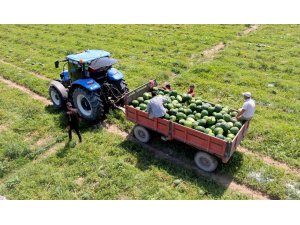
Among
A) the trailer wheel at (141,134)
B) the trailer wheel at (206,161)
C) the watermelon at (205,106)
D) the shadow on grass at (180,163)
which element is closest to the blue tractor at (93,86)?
the trailer wheel at (141,134)

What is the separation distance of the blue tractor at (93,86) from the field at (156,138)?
26.8 inches

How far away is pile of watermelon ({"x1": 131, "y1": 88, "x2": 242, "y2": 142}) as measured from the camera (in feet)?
27.3

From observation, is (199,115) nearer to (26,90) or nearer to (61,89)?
(61,89)

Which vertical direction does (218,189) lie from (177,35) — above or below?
below

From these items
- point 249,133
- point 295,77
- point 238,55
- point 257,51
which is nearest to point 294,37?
point 257,51

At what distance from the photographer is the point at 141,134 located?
9.86m

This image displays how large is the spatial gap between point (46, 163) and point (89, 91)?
2873 millimetres

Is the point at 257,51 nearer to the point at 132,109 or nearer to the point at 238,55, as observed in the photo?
the point at 238,55

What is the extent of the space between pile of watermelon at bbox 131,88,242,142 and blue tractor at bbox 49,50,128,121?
127 cm

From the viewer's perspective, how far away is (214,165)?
8320 mm

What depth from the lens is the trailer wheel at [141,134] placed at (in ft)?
31.6

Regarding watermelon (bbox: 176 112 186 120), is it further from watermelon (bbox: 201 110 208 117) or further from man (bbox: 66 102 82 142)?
man (bbox: 66 102 82 142)

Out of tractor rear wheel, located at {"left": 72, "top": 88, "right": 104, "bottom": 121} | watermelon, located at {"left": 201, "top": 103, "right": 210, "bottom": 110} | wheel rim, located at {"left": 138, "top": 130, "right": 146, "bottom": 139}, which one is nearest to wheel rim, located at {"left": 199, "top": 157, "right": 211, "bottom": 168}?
watermelon, located at {"left": 201, "top": 103, "right": 210, "bottom": 110}

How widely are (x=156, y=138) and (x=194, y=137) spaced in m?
2.00
